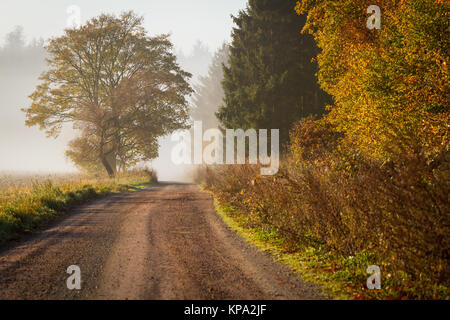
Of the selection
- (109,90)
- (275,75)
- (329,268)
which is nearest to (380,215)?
(329,268)

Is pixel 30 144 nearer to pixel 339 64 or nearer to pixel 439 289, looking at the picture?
pixel 339 64

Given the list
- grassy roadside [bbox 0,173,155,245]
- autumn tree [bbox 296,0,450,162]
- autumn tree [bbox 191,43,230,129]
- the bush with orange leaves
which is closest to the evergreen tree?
autumn tree [bbox 296,0,450,162]

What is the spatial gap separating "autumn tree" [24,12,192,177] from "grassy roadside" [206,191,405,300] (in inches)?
909

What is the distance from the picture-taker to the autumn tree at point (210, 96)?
192 feet

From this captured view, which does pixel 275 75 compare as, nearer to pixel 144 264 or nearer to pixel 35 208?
pixel 35 208

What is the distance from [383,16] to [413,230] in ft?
41.0

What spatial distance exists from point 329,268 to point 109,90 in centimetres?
2770

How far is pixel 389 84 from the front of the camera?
10.2m

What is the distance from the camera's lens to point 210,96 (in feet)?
199

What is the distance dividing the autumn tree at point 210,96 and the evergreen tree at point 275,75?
32.4 m

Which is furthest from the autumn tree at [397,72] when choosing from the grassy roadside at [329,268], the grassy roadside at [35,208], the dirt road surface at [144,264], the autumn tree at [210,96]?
the autumn tree at [210,96]

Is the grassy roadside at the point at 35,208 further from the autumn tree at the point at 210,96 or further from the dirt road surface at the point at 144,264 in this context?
the autumn tree at the point at 210,96

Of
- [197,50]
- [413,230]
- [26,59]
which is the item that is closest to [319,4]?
[413,230]

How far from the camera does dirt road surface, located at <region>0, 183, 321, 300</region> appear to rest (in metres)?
4.12
